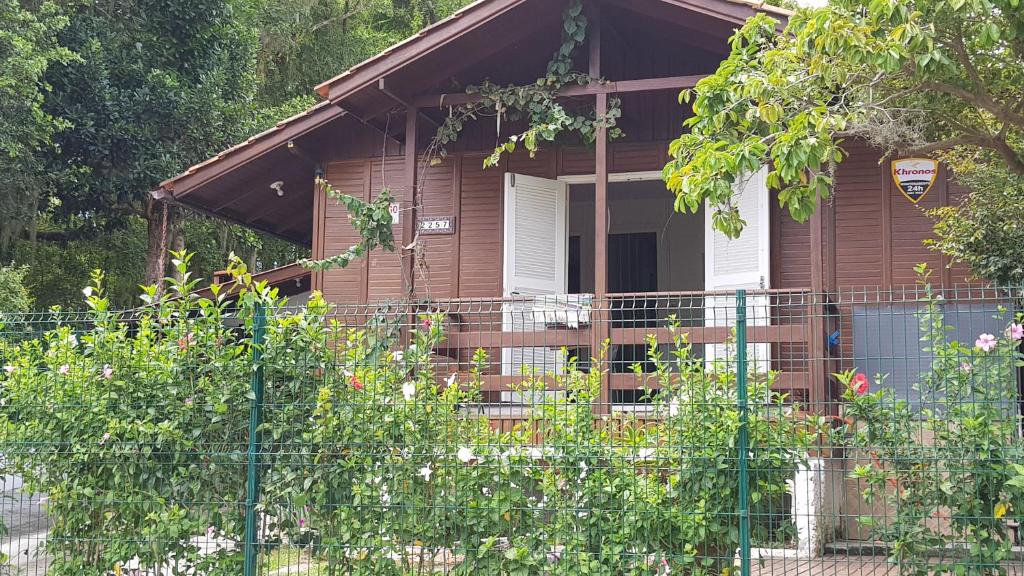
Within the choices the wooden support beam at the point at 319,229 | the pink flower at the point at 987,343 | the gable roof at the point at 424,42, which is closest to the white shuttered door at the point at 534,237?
the gable roof at the point at 424,42

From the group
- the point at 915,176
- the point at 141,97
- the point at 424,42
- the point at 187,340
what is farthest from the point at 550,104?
the point at 141,97

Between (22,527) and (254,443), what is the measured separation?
2070 millimetres

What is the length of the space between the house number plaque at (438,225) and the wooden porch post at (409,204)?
0.58 metres

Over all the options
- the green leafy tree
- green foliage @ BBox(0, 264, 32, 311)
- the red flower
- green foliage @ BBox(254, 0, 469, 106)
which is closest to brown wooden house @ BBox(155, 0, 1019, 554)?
the red flower

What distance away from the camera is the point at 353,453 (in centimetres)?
570

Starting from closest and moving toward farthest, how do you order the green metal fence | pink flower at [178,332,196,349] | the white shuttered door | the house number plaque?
the green metal fence, pink flower at [178,332,196,349], the white shuttered door, the house number plaque

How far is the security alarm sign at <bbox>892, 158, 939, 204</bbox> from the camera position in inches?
377

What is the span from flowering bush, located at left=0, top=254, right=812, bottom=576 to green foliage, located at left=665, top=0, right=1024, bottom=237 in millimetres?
1344

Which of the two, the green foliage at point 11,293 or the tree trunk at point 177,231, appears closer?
the green foliage at point 11,293

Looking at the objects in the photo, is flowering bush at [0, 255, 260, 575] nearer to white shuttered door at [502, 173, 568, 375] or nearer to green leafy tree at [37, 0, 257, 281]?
white shuttered door at [502, 173, 568, 375]

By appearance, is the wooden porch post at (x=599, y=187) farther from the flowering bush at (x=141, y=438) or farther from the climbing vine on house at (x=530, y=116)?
the flowering bush at (x=141, y=438)

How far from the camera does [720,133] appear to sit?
21.8 ft

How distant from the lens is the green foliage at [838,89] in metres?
5.63

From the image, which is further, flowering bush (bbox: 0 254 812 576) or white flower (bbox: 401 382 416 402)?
white flower (bbox: 401 382 416 402)
